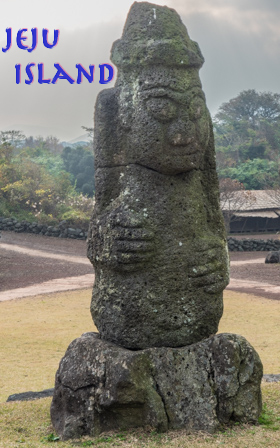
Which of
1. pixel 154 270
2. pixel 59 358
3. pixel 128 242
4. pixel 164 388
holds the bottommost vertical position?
pixel 59 358

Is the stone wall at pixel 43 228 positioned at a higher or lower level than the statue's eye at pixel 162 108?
lower

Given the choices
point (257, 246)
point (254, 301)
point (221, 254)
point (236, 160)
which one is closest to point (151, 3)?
point (221, 254)

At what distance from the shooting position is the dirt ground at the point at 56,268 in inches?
768

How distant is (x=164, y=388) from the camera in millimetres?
5613

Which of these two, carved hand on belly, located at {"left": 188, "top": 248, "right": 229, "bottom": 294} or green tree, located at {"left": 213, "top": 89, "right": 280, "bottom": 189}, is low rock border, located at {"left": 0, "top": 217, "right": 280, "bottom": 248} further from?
carved hand on belly, located at {"left": 188, "top": 248, "right": 229, "bottom": 294}

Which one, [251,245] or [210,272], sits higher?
[210,272]

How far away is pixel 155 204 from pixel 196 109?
3.61ft

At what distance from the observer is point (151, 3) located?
630 centimetres

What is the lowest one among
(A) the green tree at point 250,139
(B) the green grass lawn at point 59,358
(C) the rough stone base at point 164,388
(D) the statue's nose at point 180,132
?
(B) the green grass lawn at point 59,358

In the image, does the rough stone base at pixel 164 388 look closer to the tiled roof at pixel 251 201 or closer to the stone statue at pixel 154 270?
the stone statue at pixel 154 270

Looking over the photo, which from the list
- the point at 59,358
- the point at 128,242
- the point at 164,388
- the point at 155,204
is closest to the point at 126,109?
the point at 155,204

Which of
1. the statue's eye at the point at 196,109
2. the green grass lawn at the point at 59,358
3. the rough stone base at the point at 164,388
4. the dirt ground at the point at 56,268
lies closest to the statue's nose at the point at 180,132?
the statue's eye at the point at 196,109

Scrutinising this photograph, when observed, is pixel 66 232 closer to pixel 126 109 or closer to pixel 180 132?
pixel 126 109

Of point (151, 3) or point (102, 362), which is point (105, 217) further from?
point (151, 3)
